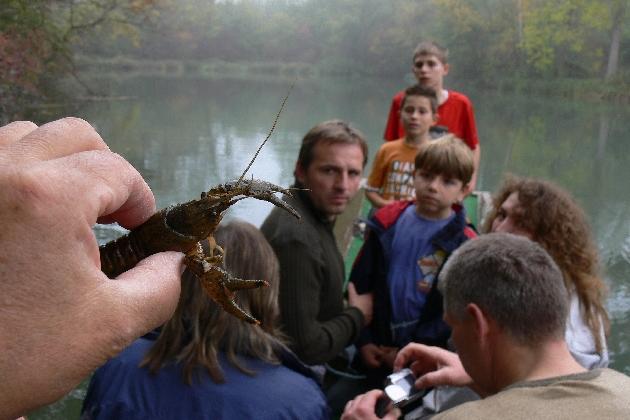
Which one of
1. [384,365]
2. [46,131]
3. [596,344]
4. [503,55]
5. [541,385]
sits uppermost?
[503,55]

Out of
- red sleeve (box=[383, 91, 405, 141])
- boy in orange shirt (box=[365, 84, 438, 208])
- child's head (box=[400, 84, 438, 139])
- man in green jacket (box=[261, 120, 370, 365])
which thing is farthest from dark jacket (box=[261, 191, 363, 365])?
red sleeve (box=[383, 91, 405, 141])

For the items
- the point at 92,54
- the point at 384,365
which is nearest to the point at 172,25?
the point at 92,54

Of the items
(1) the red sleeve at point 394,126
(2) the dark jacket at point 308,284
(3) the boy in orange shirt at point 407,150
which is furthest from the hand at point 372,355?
(1) the red sleeve at point 394,126

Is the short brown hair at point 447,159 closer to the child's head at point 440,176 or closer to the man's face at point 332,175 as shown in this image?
the child's head at point 440,176

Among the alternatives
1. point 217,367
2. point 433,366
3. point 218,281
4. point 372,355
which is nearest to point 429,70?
point 372,355

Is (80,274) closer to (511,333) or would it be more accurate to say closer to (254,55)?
(511,333)

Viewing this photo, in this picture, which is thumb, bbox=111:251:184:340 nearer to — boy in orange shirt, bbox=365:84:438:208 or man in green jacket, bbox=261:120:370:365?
man in green jacket, bbox=261:120:370:365

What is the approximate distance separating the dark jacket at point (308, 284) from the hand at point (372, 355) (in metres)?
0.36

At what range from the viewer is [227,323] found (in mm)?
1895

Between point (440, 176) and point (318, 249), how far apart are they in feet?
3.50

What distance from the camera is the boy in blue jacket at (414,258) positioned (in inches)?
116

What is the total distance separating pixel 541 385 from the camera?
148 centimetres

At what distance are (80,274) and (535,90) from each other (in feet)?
117

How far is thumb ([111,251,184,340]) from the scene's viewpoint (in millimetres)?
848
